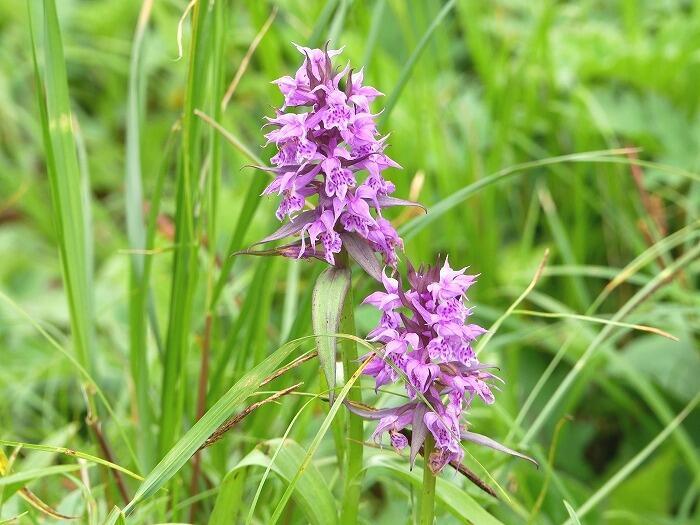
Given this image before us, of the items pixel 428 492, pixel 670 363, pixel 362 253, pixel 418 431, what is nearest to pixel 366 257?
pixel 362 253

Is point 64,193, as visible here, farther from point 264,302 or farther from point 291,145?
point 291,145

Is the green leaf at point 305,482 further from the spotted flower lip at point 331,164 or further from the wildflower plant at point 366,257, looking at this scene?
the spotted flower lip at point 331,164

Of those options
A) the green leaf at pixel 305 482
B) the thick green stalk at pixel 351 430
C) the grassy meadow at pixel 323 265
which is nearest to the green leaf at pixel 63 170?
the grassy meadow at pixel 323 265

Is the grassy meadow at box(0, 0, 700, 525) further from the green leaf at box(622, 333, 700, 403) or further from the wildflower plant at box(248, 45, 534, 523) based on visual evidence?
the wildflower plant at box(248, 45, 534, 523)

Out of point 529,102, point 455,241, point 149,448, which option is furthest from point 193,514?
point 529,102

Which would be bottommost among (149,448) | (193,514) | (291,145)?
(193,514)

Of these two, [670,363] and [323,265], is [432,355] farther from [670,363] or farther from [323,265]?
[670,363]
